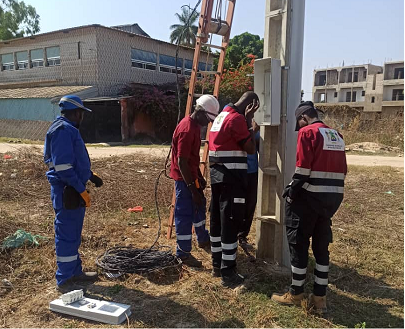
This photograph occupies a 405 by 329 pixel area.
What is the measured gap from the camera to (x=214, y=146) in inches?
152

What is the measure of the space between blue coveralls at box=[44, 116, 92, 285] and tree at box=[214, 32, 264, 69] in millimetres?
29232

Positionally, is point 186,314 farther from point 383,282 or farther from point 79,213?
point 383,282

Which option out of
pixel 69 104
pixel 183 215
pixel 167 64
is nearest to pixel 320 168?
pixel 183 215

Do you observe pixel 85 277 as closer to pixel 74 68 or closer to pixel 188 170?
pixel 188 170

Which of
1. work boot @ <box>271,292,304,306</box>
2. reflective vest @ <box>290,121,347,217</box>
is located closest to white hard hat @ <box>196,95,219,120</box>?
reflective vest @ <box>290,121,347,217</box>

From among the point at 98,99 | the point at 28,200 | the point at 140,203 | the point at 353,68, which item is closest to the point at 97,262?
the point at 140,203

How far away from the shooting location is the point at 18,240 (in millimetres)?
4840

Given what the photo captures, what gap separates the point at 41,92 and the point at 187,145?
23.3 metres

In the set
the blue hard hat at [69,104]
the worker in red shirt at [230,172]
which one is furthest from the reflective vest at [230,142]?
the blue hard hat at [69,104]

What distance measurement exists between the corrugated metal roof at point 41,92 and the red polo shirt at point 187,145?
778 inches

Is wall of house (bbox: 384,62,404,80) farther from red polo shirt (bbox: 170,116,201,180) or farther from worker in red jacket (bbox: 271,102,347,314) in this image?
worker in red jacket (bbox: 271,102,347,314)

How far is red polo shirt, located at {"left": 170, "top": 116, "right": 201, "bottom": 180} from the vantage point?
409 cm

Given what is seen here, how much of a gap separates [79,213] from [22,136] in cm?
2414

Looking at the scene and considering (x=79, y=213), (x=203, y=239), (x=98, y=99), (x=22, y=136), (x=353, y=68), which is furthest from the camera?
(x=353, y=68)
